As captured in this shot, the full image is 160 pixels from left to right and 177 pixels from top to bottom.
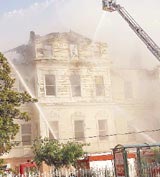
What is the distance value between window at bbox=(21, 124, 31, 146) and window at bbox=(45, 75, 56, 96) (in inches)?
127

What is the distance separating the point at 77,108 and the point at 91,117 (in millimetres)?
1444

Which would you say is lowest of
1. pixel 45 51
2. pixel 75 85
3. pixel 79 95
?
pixel 79 95

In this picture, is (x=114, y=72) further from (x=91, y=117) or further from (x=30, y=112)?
(x=30, y=112)

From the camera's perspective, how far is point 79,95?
126ft

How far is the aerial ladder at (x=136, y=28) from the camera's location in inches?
1422

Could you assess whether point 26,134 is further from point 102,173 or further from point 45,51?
point 102,173

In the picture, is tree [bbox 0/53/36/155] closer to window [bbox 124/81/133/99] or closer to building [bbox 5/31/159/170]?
building [bbox 5/31/159/170]

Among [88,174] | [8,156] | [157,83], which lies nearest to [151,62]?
[157,83]

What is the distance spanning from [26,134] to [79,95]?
18.8 feet

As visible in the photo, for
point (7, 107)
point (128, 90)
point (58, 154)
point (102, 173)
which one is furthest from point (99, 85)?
point (7, 107)

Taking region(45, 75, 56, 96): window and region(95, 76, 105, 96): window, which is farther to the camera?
region(95, 76, 105, 96): window

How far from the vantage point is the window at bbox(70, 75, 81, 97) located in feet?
126

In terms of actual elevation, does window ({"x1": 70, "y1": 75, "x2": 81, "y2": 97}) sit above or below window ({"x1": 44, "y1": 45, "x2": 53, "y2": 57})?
below

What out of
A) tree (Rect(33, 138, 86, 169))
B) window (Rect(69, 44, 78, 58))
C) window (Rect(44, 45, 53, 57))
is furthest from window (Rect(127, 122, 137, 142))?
tree (Rect(33, 138, 86, 169))
